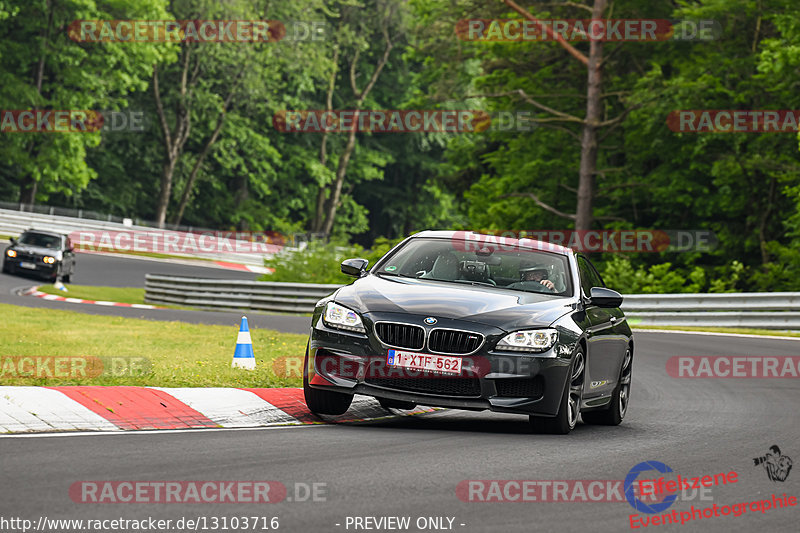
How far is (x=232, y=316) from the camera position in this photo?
89.2 ft

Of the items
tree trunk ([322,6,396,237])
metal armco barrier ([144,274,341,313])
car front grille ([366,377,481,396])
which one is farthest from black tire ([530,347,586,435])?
tree trunk ([322,6,396,237])

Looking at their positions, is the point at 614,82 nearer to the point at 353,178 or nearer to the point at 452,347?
the point at 452,347

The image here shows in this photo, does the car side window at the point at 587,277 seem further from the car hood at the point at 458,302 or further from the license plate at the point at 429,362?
the license plate at the point at 429,362

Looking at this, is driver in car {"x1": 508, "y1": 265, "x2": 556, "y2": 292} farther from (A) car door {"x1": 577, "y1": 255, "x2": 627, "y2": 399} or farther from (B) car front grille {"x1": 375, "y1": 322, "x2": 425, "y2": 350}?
(B) car front grille {"x1": 375, "y1": 322, "x2": 425, "y2": 350}

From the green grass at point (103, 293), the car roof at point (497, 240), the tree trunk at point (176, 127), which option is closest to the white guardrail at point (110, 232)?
the tree trunk at point (176, 127)

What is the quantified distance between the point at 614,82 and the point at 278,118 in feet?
122

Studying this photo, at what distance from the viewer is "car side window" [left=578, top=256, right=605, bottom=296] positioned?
11.3 meters

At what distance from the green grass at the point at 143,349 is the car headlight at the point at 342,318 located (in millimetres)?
1922

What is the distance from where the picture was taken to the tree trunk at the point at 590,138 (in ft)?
120

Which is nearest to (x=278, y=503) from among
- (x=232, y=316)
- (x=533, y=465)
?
(x=533, y=465)

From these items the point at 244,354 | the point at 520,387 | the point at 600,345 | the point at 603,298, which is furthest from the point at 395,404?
the point at 244,354

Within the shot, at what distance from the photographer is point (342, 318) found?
9.84 metres

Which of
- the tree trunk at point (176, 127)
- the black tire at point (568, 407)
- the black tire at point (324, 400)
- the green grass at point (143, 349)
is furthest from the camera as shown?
the tree trunk at point (176, 127)

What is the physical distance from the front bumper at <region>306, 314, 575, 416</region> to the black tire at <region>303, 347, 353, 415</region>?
0.46 metres
